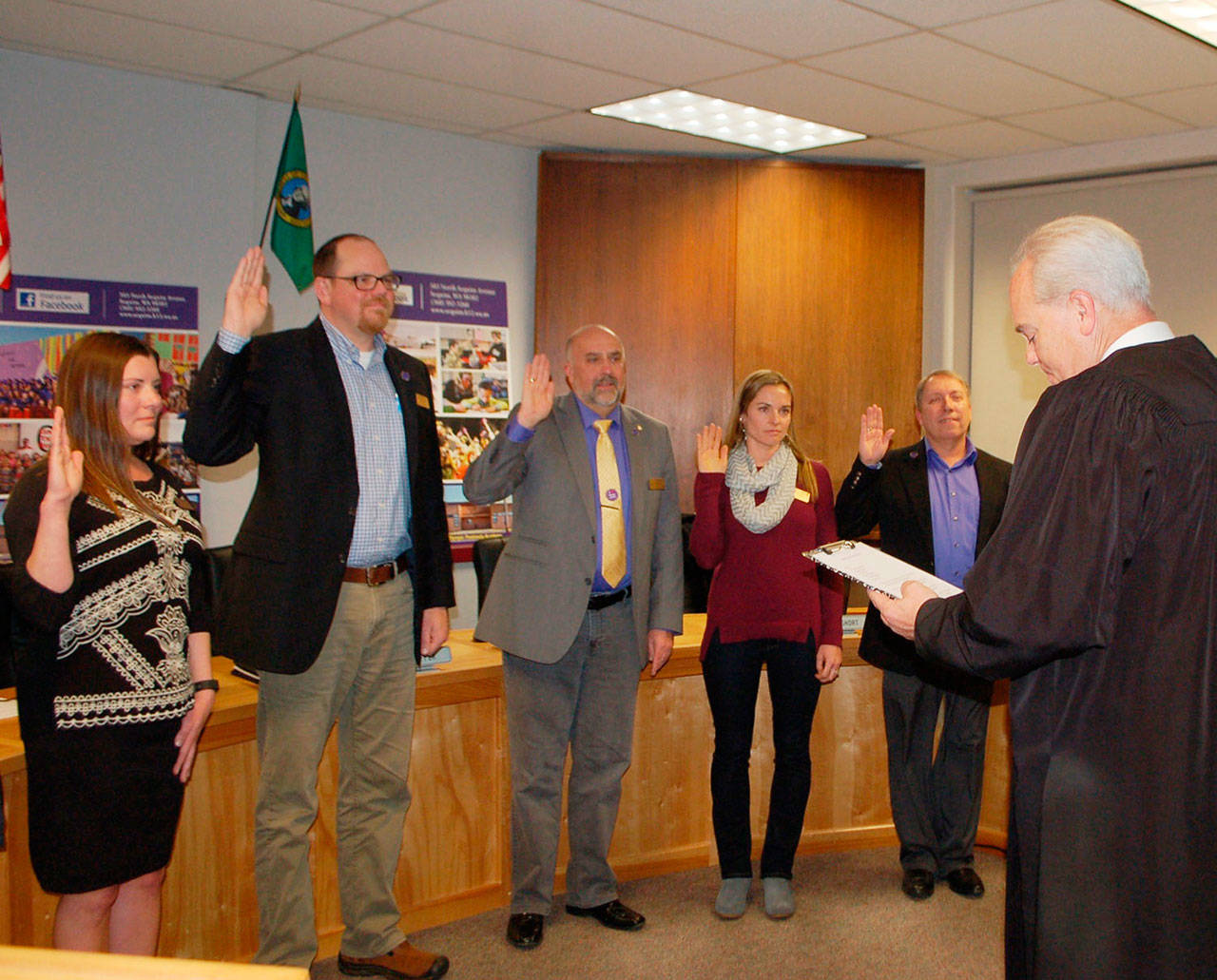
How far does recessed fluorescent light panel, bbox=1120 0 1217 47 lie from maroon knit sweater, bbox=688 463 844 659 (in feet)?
6.42

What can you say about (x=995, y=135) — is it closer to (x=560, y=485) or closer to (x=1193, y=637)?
(x=560, y=485)

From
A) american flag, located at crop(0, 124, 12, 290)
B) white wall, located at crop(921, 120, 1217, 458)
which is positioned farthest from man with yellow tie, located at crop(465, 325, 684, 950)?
white wall, located at crop(921, 120, 1217, 458)

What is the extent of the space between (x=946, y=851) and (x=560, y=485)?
1.83m

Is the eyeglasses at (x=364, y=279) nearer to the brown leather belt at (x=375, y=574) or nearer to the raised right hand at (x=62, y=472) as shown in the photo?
the brown leather belt at (x=375, y=574)

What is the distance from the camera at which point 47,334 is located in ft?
14.1

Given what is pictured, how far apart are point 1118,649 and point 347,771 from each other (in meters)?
1.99

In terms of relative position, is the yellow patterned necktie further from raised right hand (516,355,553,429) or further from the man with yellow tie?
raised right hand (516,355,553,429)

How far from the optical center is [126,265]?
4477 mm

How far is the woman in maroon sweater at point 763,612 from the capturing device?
3381mm

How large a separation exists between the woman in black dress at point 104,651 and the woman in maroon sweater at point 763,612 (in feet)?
5.17

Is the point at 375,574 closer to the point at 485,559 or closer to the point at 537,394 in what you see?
the point at 537,394

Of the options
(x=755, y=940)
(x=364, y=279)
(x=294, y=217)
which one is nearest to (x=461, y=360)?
(x=294, y=217)

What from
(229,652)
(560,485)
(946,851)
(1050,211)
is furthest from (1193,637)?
(1050,211)

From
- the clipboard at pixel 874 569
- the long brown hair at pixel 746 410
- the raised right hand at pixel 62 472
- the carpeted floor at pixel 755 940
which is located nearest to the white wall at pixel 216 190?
the carpeted floor at pixel 755 940
